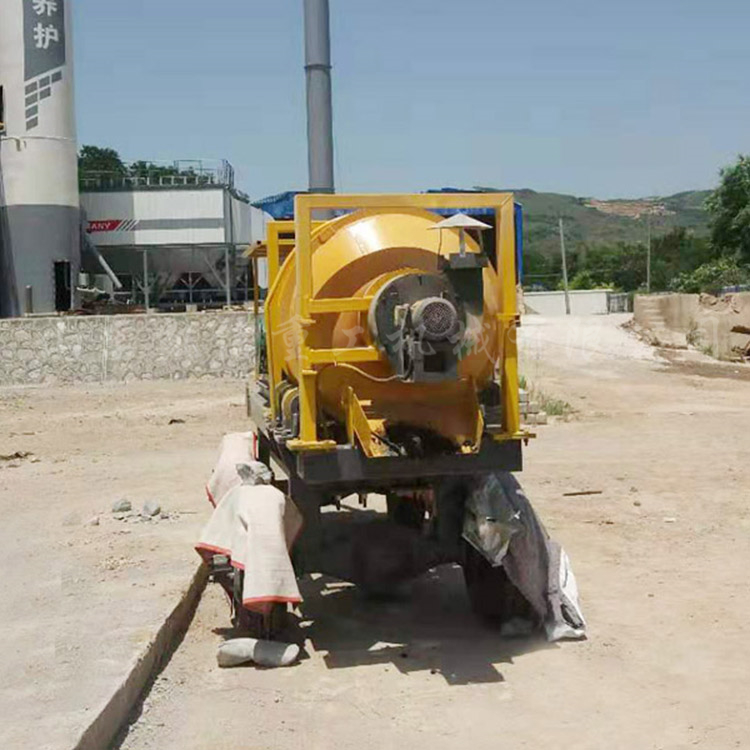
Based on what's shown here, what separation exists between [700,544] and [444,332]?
4.41 metres

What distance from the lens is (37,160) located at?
32.9 metres

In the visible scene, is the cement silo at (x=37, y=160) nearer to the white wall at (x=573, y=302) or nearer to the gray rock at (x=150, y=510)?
the gray rock at (x=150, y=510)

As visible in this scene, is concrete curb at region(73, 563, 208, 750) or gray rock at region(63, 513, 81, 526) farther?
gray rock at region(63, 513, 81, 526)

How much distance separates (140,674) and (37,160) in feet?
98.1

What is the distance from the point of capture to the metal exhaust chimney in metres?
15.1

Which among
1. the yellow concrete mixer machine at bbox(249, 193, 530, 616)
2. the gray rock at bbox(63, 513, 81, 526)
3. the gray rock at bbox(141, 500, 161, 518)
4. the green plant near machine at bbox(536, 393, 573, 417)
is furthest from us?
the green plant near machine at bbox(536, 393, 573, 417)

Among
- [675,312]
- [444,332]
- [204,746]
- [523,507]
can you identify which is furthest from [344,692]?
[675,312]

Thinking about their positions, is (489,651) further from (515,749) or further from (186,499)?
(186,499)

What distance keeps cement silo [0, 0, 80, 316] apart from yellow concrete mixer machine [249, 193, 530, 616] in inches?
1136

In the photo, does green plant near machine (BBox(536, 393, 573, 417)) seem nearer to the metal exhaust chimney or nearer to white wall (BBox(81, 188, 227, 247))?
the metal exhaust chimney

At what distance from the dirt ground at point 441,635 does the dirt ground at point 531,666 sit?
0.05ft

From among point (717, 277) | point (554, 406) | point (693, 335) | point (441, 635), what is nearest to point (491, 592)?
point (441, 635)

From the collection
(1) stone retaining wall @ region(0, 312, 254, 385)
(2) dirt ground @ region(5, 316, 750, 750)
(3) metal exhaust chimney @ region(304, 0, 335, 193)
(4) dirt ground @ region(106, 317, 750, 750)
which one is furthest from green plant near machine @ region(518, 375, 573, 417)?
(1) stone retaining wall @ region(0, 312, 254, 385)

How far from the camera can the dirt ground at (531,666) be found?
5105 mm
